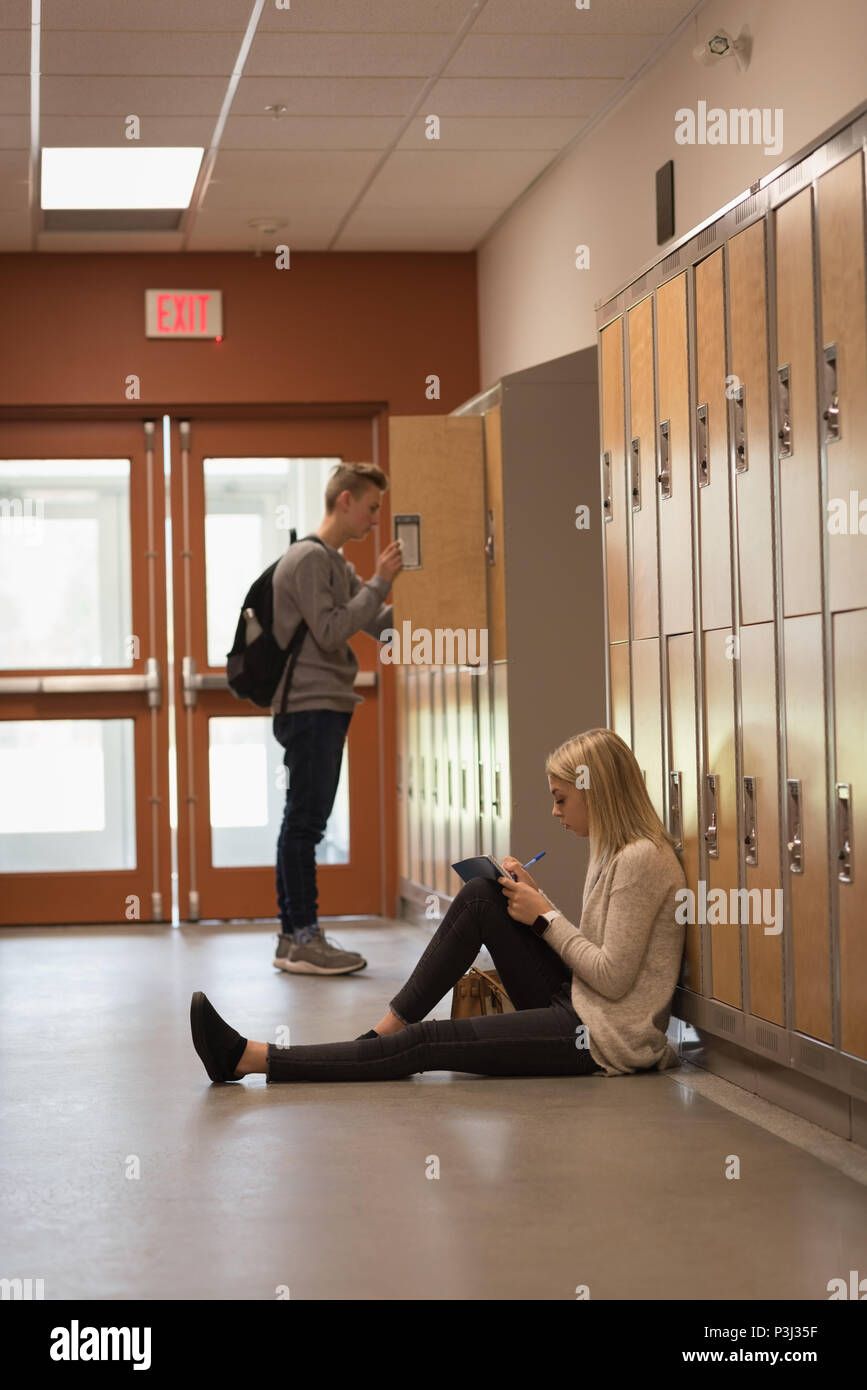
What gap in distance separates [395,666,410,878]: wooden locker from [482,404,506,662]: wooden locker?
1.58m

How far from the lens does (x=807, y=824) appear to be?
332 cm

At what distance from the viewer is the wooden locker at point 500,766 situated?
18.0 feet

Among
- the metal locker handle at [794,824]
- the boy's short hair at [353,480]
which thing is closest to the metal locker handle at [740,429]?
the metal locker handle at [794,824]

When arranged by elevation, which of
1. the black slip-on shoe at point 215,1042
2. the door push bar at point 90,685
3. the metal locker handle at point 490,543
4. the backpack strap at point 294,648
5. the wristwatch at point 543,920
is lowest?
the black slip-on shoe at point 215,1042

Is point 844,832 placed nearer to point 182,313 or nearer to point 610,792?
point 610,792

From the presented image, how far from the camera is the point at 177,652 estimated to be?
7605 mm

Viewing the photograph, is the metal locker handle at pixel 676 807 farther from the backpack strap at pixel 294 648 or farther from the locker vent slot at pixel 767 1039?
the backpack strap at pixel 294 648

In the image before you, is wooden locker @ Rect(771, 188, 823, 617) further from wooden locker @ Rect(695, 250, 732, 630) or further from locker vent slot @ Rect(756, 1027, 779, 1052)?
locker vent slot @ Rect(756, 1027, 779, 1052)

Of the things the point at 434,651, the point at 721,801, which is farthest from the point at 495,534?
the point at 721,801

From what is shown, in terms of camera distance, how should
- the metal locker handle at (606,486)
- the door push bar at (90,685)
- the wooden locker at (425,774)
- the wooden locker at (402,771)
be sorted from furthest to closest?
the door push bar at (90,685) < the wooden locker at (402,771) < the wooden locker at (425,774) < the metal locker handle at (606,486)

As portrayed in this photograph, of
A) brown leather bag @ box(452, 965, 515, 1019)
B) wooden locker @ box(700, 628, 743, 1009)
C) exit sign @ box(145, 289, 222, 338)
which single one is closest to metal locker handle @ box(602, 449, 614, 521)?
wooden locker @ box(700, 628, 743, 1009)

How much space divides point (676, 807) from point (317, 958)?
6.61 feet

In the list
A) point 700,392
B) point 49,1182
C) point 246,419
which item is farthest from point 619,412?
Answer: point 246,419

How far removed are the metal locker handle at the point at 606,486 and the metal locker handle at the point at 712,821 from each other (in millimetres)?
999
